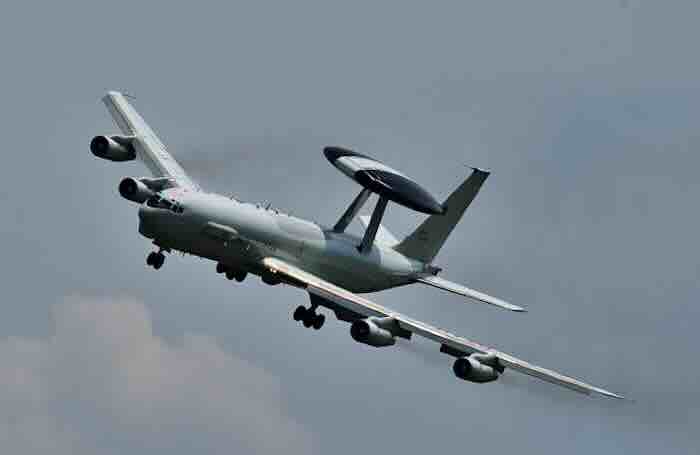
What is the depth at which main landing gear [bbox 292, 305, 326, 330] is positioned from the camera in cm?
15700

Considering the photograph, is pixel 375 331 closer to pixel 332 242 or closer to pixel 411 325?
pixel 411 325

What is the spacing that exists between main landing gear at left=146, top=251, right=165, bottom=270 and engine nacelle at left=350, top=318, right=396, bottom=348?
17717 mm

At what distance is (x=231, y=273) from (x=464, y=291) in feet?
61.8

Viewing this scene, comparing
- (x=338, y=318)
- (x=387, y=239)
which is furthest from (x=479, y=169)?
(x=338, y=318)

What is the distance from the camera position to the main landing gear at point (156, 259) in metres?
156

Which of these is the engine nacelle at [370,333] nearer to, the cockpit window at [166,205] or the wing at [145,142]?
the cockpit window at [166,205]

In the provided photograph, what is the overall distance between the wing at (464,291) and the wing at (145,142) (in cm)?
2042

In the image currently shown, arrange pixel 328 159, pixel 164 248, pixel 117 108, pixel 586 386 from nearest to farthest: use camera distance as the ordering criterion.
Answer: pixel 586 386 < pixel 164 248 < pixel 328 159 < pixel 117 108

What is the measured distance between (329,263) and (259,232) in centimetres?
740

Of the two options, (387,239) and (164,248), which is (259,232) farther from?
(387,239)

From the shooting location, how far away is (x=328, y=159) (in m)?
163

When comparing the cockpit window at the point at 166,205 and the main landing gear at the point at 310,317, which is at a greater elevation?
the cockpit window at the point at 166,205

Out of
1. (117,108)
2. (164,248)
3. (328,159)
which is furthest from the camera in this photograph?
(117,108)

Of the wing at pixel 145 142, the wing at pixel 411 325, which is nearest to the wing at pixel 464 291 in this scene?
the wing at pixel 411 325
